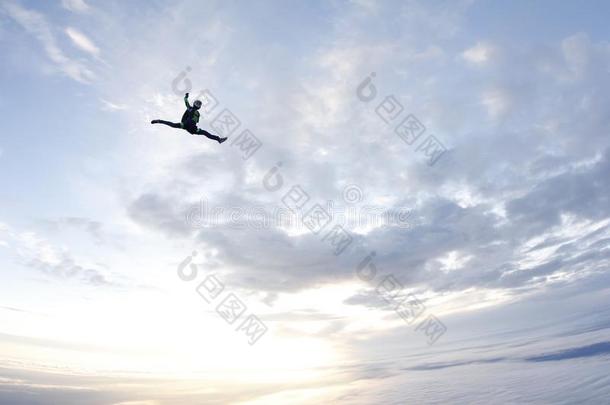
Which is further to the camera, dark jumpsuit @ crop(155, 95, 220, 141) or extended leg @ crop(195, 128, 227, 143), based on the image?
extended leg @ crop(195, 128, 227, 143)

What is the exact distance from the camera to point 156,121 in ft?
80.2

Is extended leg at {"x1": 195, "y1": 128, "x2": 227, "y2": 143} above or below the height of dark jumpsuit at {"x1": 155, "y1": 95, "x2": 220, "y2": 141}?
below

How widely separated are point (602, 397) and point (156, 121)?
28980cm

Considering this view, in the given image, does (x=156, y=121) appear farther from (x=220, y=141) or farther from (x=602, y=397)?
(x=602, y=397)

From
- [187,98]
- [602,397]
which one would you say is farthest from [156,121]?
[602,397]

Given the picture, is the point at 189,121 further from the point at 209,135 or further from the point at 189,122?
the point at 209,135

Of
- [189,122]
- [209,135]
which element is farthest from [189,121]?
[209,135]

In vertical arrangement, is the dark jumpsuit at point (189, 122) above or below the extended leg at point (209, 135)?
above

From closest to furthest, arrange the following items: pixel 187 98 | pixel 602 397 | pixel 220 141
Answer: pixel 187 98 → pixel 220 141 → pixel 602 397

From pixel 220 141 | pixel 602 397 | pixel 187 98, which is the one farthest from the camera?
pixel 602 397

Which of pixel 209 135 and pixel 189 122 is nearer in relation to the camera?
pixel 189 122

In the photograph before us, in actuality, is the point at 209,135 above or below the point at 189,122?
below

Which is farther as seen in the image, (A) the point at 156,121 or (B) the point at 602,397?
(B) the point at 602,397

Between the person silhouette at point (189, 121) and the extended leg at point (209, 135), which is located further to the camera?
the extended leg at point (209, 135)
